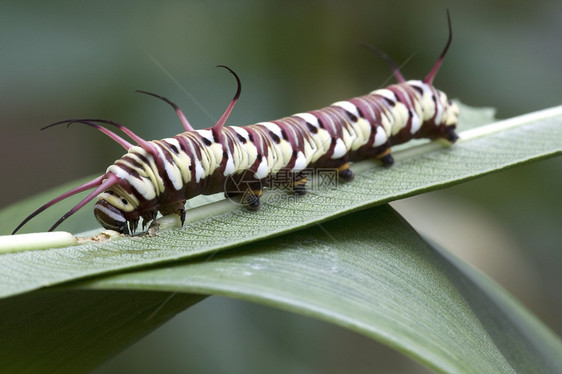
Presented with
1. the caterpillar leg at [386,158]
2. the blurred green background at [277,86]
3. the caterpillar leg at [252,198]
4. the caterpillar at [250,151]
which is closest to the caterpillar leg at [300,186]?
the caterpillar at [250,151]

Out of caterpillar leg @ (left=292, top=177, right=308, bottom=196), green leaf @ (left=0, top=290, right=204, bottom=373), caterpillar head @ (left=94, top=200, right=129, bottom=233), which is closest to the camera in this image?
green leaf @ (left=0, top=290, right=204, bottom=373)

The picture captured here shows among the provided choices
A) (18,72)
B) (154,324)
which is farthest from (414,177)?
(18,72)

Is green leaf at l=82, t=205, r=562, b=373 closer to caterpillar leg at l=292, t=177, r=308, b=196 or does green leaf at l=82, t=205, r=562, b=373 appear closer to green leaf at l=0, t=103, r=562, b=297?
green leaf at l=0, t=103, r=562, b=297

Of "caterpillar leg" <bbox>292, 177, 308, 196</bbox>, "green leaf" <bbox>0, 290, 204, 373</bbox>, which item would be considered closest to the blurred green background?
"caterpillar leg" <bbox>292, 177, 308, 196</bbox>

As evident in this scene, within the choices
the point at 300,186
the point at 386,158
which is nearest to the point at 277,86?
the point at 386,158

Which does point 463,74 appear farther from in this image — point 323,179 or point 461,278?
point 461,278
